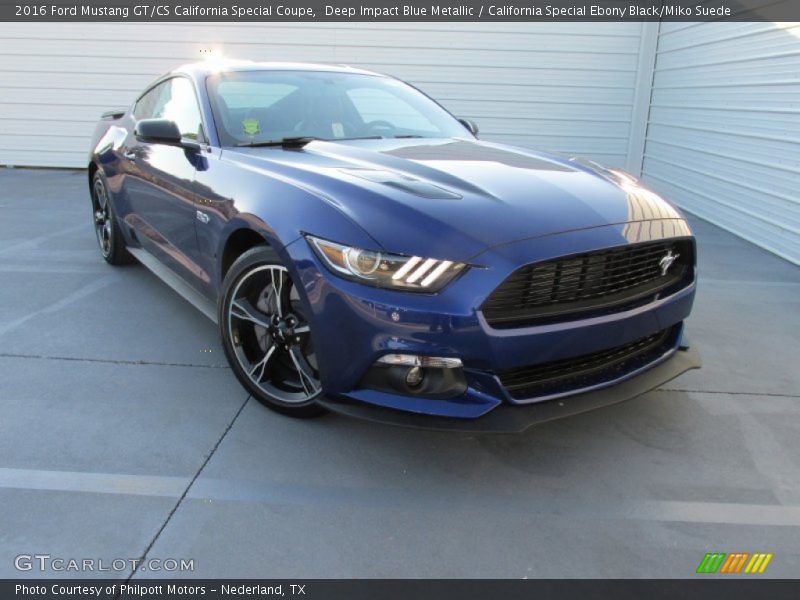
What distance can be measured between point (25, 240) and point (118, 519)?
4.70 meters

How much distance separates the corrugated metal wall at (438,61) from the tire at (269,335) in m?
7.31

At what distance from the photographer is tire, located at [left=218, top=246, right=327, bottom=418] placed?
8.48ft

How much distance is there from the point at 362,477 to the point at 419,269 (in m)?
0.84

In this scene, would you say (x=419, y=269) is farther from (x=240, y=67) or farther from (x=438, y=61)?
(x=438, y=61)

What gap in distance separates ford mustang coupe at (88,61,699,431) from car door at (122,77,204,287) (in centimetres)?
3

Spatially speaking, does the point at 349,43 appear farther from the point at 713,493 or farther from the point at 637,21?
the point at 713,493

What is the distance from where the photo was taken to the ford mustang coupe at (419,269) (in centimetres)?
213

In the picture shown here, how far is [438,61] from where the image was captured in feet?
31.3

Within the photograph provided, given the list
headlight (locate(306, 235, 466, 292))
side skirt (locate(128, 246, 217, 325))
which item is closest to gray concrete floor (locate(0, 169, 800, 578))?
side skirt (locate(128, 246, 217, 325))
